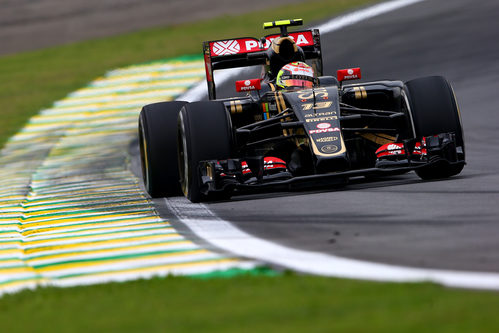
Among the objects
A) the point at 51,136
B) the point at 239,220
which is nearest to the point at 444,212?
the point at 239,220

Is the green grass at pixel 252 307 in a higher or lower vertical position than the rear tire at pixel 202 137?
lower

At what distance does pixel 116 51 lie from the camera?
27.0m

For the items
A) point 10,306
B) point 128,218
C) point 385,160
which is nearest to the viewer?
point 10,306

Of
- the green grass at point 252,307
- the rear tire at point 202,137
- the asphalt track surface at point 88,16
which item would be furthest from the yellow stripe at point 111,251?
the asphalt track surface at point 88,16

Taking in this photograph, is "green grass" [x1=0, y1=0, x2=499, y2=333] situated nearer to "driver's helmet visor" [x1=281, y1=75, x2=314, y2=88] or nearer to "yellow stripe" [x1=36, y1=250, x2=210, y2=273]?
"yellow stripe" [x1=36, y1=250, x2=210, y2=273]

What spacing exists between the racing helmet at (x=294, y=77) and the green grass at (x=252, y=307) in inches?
217

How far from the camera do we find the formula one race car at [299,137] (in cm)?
882

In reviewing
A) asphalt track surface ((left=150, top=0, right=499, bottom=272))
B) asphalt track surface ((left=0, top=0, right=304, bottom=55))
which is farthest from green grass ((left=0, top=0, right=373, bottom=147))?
asphalt track surface ((left=150, top=0, right=499, bottom=272))

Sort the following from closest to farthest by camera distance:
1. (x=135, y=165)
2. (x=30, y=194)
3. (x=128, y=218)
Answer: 1. (x=128, y=218)
2. (x=30, y=194)
3. (x=135, y=165)

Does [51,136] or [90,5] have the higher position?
[90,5]

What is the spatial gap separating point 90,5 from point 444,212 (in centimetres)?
2956

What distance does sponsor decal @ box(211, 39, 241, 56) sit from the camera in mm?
11519

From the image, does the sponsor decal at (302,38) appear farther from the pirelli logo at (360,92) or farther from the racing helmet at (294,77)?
the pirelli logo at (360,92)

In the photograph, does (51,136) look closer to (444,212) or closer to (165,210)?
(165,210)
